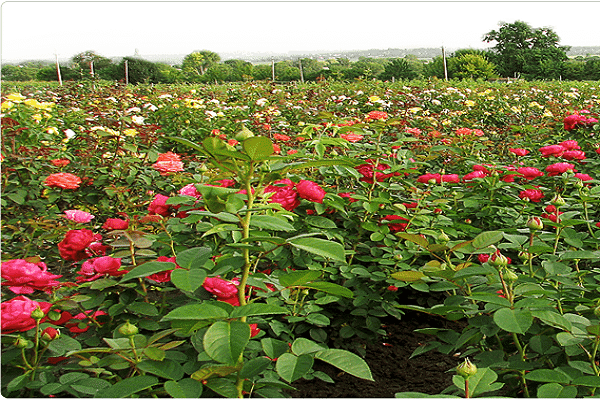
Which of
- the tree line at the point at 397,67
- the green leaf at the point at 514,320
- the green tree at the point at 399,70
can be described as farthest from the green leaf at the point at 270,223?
the green tree at the point at 399,70

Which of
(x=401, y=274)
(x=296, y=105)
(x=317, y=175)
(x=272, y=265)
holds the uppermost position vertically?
(x=296, y=105)

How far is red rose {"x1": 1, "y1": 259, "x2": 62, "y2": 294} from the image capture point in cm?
82

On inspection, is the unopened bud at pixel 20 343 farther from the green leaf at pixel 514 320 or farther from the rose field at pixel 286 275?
the green leaf at pixel 514 320

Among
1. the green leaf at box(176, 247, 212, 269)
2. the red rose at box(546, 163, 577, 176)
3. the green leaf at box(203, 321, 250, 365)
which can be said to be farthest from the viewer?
the red rose at box(546, 163, 577, 176)

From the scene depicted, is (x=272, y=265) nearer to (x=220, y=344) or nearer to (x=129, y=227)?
(x=129, y=227)

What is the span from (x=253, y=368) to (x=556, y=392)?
457 millimetres

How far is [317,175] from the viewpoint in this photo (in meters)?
1.67

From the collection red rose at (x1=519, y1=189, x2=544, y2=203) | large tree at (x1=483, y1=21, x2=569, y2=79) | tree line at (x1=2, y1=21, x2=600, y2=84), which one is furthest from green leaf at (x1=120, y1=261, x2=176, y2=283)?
large tree at (x1=483, y1=21, x2=569, y2=79)

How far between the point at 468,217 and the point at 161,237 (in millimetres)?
1267

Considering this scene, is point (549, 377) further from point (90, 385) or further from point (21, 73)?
point (21, 73)

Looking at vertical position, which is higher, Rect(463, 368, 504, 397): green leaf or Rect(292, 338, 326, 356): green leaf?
Rect(292, 338, 326, 356): green leaf

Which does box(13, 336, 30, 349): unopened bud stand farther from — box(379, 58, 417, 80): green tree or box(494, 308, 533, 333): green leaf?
box(379, 58, 417, 80): green tree

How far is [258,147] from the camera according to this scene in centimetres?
59

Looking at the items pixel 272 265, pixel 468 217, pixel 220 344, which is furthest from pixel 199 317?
pixel 468 217
